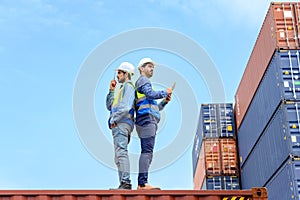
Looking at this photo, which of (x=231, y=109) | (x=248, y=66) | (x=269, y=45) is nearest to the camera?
(x=269, y=45)

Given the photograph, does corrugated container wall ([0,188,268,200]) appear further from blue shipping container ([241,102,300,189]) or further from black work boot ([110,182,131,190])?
blue shipping container ([241,102,300,189])

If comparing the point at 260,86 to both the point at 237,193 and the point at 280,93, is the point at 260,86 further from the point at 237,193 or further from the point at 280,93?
the point at 237,193

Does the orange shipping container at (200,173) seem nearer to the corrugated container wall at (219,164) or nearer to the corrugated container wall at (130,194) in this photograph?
the corrugated container wall at (219,164)

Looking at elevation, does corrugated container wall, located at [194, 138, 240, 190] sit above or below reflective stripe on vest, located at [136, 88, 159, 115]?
above

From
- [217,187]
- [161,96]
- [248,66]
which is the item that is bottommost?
[161,96]

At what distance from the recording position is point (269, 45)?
22.1 m

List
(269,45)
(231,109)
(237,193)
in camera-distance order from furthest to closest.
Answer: (231,109), (269,45), (237,193)

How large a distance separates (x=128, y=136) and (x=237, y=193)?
153 centimetres

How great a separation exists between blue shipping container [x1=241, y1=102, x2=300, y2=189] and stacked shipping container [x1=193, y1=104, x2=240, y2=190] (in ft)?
12.3

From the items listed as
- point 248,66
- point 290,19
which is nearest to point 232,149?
point 248,66

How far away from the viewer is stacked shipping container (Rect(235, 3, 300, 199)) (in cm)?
1977

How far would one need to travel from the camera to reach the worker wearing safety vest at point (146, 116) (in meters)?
6.89

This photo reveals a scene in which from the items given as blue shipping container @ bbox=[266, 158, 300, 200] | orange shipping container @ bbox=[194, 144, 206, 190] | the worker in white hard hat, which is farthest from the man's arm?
orange shipping container @ bbox=[194, 144, 206, 190]

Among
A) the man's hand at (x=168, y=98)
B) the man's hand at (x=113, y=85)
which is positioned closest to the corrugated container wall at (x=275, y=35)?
the man's hand at (x=168, y=98)
